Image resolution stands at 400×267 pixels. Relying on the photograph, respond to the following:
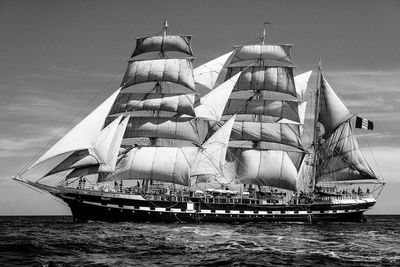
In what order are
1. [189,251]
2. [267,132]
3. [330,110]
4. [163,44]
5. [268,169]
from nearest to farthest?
1. [189,251]
2. [163,44]
3. [268,169]
4. [330,110]
5. [267,132]

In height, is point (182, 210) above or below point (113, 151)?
below

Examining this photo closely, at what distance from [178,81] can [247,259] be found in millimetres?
45605

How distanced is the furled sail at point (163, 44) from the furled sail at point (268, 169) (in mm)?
18715

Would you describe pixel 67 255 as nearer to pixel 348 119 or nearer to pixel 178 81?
pixel 178 81

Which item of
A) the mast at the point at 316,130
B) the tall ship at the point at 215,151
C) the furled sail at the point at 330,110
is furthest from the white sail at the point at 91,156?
the furled sail at the point at 330,110

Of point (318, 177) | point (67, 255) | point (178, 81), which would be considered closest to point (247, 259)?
point (67, 255)

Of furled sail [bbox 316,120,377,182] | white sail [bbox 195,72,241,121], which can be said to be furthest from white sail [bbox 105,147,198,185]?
furled sail [bbox 316,120,377,182]

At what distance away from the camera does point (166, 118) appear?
7156 centimetres

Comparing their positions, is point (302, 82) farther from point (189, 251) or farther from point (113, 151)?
point (189, 251)

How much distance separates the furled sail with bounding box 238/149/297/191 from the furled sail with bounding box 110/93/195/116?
12411 millimetres

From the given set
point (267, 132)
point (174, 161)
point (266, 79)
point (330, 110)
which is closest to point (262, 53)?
point (266, 79)

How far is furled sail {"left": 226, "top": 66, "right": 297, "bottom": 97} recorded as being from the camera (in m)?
78.1

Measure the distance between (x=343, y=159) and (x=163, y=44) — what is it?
32.1 meters

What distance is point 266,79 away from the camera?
78.7 metres
